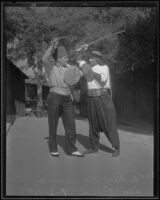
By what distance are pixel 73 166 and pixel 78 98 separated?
1.05 metres

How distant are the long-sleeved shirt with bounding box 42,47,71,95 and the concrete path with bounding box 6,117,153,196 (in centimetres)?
52

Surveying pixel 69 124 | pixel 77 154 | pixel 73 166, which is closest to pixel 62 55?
pixel 69 124

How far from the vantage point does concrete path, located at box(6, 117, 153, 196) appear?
993 cm

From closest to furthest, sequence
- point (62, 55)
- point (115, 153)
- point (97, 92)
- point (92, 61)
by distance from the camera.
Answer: point (62, 55) < point (92, 61) < point (115, 153) < point (97, 92)

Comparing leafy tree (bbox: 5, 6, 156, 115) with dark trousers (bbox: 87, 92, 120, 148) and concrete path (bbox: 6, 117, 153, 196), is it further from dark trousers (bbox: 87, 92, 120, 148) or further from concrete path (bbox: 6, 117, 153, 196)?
concrete path (bbox: 6, 117, 153, 196)

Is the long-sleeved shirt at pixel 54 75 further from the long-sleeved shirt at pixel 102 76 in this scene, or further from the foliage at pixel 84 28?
the long-sleeved shirt at pixel 102 76

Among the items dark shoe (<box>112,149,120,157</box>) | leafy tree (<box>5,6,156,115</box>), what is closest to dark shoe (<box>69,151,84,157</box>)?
dark shoe (<box>112,149,120,157</box>)

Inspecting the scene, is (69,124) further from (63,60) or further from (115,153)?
(63,60)

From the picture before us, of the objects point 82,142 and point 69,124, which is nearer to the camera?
point 69,124

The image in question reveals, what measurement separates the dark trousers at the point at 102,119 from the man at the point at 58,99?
299mm

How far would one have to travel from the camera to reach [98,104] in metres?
10.5

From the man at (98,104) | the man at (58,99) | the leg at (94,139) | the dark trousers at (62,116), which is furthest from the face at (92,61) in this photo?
the leg at (94,139)

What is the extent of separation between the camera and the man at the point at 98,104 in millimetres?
10289

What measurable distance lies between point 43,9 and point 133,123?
2.34 m
